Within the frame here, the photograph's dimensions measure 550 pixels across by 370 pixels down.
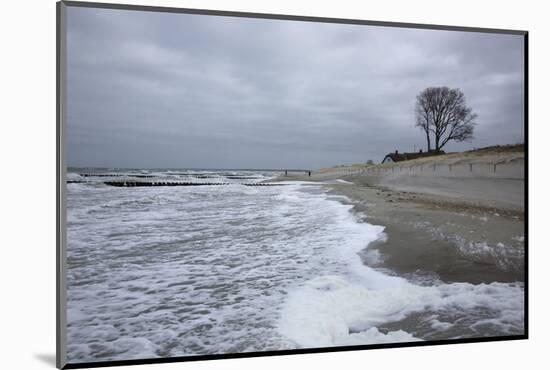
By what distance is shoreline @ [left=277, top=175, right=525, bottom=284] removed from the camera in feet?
8.27

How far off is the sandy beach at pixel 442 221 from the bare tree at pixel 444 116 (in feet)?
0.87

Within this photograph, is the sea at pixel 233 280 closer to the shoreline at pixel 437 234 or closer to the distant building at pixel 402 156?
the shoreline at pixel 437 234

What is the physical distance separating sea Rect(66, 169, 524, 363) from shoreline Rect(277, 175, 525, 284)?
0.06m

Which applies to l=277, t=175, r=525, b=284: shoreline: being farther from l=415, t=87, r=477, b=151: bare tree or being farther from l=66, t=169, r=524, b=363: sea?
l=415, t=87, r=477, b=151: bare tree

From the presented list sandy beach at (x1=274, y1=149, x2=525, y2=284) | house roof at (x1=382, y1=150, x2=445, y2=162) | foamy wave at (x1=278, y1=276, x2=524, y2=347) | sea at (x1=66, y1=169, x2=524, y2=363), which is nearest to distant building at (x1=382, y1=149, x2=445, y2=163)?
house roof at (x1=382, y1=150, x2=445, y2=162)

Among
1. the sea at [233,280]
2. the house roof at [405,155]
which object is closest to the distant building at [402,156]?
the house roof at [405,155]

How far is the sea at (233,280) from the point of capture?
7.11 feet

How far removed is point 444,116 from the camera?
8.51ft

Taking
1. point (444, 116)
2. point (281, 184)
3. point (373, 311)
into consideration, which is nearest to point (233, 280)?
point (281, 184)

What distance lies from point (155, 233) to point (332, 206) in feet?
3.43

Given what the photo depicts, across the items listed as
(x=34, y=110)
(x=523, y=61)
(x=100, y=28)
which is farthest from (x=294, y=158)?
(x=523, y=61)

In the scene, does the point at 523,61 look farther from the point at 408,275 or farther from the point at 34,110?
the point at 34,110

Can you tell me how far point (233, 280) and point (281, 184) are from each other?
0.63 m

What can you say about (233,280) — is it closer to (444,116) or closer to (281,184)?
(281,184)
